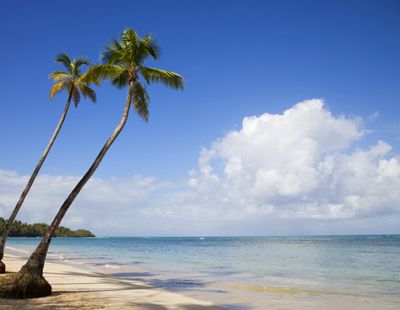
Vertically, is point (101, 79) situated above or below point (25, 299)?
above

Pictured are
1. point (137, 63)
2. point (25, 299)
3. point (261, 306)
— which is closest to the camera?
point (25, 299)

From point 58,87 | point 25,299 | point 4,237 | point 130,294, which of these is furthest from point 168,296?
point 58,87

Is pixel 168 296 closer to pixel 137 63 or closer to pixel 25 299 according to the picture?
pixel 25 299

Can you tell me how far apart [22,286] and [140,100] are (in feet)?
30.0

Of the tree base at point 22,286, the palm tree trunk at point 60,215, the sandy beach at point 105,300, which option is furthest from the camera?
the palm tree trunk at point 60,215

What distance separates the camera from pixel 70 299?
37.3 ft

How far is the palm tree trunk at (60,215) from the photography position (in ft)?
37.1

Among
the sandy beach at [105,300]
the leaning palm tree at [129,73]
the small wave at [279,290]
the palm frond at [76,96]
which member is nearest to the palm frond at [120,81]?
the leaning palm tree at [129,73]

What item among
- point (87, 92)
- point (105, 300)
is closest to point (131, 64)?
point (87, 92)

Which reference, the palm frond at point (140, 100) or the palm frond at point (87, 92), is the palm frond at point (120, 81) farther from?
the palm frond at point (87, 92)

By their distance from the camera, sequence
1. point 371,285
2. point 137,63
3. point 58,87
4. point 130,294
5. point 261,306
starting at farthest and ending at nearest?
point 58,87 < point 371,285 < point 137,63 < point 130,294 < point 261,306

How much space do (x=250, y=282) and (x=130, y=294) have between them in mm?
7372

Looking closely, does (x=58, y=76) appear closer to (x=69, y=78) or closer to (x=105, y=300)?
(x=69, y=78)

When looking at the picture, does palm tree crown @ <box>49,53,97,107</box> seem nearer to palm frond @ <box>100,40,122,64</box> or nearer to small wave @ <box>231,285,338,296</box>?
palm frond @ <box>100,40,122,64</box>
